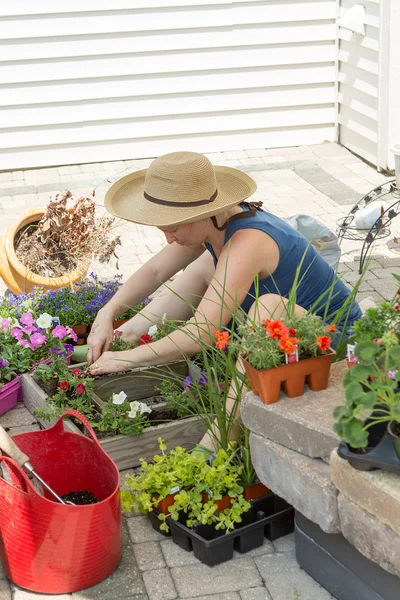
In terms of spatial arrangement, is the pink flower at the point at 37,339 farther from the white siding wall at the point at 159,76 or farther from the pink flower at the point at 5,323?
the white siding wall at the point at 159,76

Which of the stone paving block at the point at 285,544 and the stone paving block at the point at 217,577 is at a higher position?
the stone paving block at the point at 217,577

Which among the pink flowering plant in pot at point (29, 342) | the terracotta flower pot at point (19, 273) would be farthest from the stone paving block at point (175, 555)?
the terracotta flower pot at point (19, 273)

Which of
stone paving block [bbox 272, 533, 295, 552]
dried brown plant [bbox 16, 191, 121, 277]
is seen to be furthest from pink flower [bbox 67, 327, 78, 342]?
stone paving block [bbox 272, 533, 295, 552]

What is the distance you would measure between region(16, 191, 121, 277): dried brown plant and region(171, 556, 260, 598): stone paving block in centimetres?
254

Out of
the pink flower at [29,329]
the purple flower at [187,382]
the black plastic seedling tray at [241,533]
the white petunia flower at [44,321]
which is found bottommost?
the black plastic seedling tray at [241,533]

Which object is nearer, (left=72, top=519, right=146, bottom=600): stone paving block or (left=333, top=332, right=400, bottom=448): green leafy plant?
(left=333, top=332, right=400, bottom=448): green leafy plant

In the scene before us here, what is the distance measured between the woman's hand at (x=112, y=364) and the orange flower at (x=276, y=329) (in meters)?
0.86

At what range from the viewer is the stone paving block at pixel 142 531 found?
9.89ft

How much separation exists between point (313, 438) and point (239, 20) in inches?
239

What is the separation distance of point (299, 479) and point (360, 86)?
5.72 metres

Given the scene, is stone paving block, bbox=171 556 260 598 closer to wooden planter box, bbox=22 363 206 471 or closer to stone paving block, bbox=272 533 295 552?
stone paving block, bbox=272 533 295 552

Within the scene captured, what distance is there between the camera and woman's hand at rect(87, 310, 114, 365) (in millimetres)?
3730

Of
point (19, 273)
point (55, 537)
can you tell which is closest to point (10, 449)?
point (55, 537)

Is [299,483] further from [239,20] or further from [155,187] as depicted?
[239,20]
